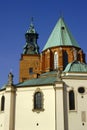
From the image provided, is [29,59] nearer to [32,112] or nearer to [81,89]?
[32,112]

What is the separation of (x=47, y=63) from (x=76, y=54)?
5.36 metres

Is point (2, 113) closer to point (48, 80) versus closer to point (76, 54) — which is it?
point (48, 80)

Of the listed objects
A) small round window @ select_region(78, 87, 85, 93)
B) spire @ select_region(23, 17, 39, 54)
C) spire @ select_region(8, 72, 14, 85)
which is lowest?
small round window @ select_region(78, 87, 85, 93)

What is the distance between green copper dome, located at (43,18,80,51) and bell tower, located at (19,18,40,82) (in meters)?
6.24

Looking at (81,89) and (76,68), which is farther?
(76,68)

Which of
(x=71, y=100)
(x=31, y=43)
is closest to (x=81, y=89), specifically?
(x=71, y=100)

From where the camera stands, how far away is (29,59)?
60656 millimetres

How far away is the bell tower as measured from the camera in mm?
59375

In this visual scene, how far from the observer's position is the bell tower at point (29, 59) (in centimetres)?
5938

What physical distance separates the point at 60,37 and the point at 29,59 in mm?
9770

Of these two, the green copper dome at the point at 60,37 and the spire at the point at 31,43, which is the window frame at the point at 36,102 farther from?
the spire at the point at 31,43

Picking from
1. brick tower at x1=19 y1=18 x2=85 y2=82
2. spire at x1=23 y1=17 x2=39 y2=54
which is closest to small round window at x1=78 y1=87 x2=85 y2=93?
brick tower at x1=19 y1=18 x2=85 y2=82

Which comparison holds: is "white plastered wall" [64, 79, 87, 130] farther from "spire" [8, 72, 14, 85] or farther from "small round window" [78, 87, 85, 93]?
"spire" [8, 72, 14, 85]

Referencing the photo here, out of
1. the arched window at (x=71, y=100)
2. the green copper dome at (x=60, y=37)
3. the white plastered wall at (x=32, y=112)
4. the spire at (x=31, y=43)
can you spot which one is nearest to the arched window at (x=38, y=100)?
the white plastered wall at (x=32, y=112)
